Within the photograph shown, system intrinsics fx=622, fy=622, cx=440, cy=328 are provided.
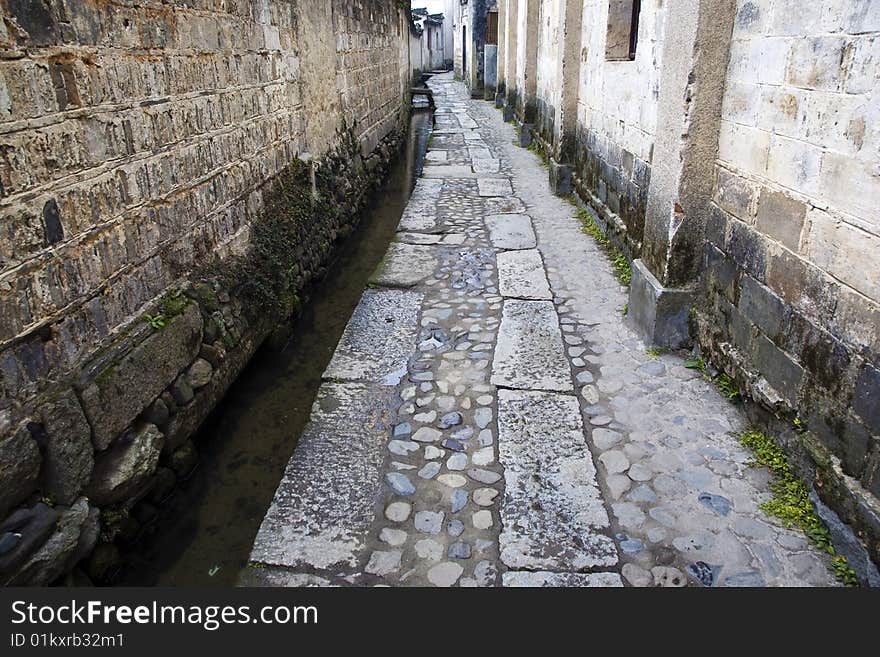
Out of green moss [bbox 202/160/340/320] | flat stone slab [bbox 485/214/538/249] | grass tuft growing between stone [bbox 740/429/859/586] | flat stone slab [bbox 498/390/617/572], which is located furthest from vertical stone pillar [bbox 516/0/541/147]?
grass tuft growing between stone [bbox 740/429/859/586]

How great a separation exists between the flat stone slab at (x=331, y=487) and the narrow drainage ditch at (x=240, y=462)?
31cm

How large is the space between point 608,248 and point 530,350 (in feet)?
7.91

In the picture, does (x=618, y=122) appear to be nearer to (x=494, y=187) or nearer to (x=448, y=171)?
(x=494, y=187)

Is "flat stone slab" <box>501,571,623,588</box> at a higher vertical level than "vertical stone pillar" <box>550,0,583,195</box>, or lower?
lower

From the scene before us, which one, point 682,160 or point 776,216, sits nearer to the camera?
point 776,216

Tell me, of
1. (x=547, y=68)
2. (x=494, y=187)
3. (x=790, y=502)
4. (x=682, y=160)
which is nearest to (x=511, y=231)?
(x=494, y=187)

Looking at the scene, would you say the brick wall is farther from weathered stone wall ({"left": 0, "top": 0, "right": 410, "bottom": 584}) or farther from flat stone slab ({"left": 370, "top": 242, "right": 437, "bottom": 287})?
weathered stone wall ({"left": 0, "top": 0, "right": 410, "bottom": 584})

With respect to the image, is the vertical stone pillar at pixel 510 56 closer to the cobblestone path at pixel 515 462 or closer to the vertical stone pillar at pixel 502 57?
the vertical stone pillar at pixel 502 57

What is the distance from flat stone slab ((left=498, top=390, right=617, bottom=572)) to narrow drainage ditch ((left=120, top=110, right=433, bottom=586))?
1.29 m

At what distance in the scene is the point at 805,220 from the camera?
2.82m

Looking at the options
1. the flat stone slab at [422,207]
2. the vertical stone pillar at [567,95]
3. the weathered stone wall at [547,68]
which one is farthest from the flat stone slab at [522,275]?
the weathered stone wall at [547,68]

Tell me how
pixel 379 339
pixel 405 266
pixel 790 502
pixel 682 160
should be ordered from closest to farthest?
pixel 790 502 < pixel 682 160 < pixel 379 339 < pixel 405 266

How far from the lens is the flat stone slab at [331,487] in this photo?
8.71 feet

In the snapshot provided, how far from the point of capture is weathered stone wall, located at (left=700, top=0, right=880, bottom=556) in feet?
7.86
